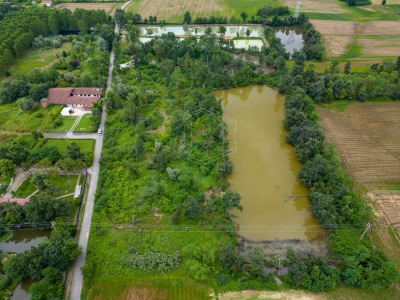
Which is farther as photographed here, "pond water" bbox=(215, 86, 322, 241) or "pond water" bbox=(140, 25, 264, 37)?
"pond water" bbox=(140, 25, 264, 37)

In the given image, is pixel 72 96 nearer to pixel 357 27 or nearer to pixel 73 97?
pixel 73 97

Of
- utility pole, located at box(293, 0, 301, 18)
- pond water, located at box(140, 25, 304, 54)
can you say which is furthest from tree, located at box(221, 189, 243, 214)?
utility pole, located at box(293, 0, 301, 18)

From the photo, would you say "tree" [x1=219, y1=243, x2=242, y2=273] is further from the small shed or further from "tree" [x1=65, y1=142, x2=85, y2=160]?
"tree" [x1=65, y1=142, x2=85, y2=160]

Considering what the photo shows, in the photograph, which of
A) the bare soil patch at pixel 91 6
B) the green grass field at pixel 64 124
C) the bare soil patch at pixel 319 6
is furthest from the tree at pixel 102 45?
the bare soil patch at pixel 319 6

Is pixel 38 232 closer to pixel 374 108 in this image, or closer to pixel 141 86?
pixel 141 86

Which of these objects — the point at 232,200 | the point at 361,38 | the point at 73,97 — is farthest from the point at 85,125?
the point at 361,38

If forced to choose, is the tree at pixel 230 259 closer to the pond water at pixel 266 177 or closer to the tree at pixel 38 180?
the pond water at pixel 266 177
